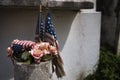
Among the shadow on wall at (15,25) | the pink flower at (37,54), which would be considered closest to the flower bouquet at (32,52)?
the pink flower at (37,54)

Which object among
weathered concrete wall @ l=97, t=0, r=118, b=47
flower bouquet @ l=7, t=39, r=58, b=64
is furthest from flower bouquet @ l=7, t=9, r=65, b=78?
weathered concrete wall @ l=97, t=0, r=118, b=47

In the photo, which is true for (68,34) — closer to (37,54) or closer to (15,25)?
(15,25)

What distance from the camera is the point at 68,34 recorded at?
6910mm

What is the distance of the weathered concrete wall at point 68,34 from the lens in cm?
651

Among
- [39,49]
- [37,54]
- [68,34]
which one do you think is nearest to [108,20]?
[68,34]

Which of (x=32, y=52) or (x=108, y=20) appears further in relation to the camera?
(x=108, y=20)

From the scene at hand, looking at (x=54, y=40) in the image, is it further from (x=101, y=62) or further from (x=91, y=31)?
(x=101, y=62)

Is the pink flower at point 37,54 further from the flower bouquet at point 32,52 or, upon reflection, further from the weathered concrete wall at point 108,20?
the weathered concrete wall at point 108,20

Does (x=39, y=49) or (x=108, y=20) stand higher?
(x=39, y=49)

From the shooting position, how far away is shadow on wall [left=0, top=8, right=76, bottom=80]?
648cm

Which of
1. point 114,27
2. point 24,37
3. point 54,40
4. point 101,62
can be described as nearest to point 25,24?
point 24,37

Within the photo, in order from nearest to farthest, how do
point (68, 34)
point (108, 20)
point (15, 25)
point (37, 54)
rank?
point (37, 54) < point (15, 25) < point (68, 34) < point (108, 20)

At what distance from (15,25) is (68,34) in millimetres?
1253

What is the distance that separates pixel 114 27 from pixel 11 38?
307 centimetres
